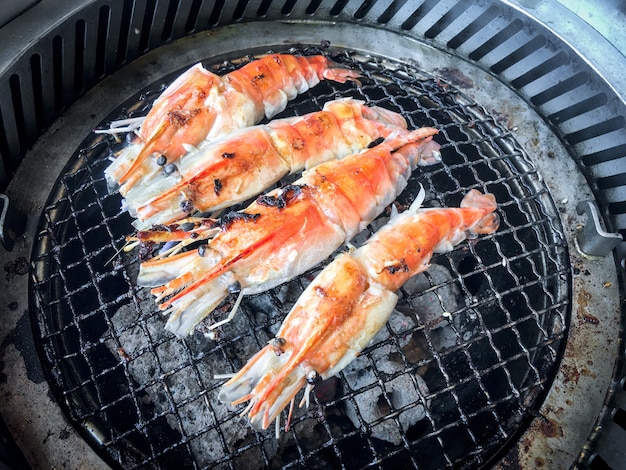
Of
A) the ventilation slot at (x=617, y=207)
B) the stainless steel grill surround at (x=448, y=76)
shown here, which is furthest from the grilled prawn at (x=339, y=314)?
the ventilation slot at (x=617, y=207)

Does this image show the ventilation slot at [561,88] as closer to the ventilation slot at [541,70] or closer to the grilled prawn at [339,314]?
the ventilation slot at [541,70]

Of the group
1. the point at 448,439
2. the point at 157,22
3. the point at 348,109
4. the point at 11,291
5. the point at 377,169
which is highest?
the point at 157,22

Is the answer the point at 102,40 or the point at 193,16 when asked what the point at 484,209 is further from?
the point at 102,40

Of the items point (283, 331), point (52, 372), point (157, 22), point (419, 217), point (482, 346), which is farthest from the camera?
point (157, 22)

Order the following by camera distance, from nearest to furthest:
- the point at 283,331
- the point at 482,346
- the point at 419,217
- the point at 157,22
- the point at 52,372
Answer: the point at 283,331 → the point at 52,372 → the point at 419,217 → the point at 482,346 → the point at 157,22

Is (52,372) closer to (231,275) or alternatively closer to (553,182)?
(231,275)

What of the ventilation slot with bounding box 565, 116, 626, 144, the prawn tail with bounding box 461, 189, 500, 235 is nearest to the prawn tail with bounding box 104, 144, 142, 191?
A: the prawn tail with bounding box 461, 189, 500, 235

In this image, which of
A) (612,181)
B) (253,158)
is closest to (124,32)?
(253,158)

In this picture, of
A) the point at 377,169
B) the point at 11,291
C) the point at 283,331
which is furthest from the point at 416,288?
the point at 11,291
